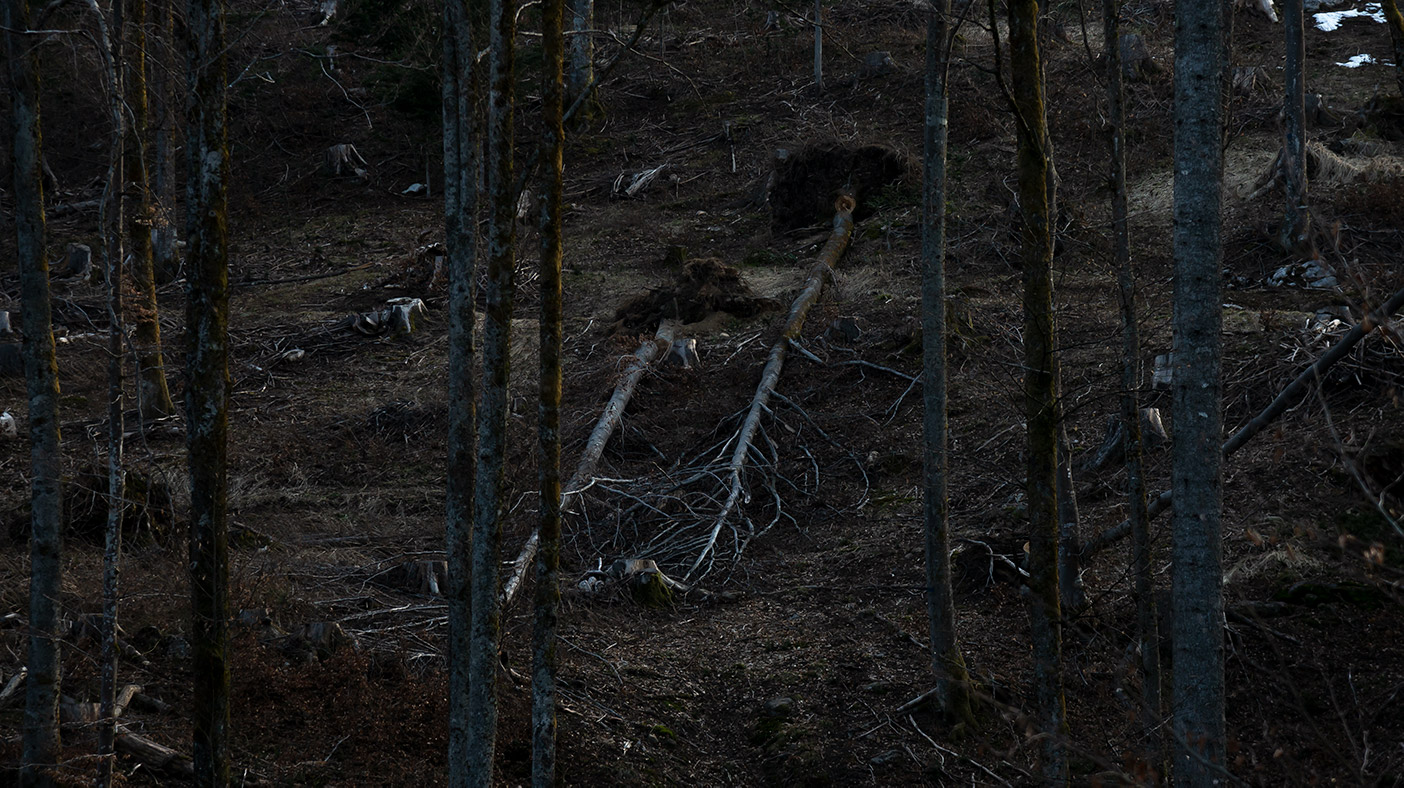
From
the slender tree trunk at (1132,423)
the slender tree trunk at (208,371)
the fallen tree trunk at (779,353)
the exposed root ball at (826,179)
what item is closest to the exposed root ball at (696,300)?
the fallen tree trunk at (779,353)

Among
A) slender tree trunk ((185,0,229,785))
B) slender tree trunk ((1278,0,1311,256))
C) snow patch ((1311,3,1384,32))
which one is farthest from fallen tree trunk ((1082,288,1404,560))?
snow patch ((1311,3,1384,32))

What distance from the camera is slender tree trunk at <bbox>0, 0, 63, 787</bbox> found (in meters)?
5.11

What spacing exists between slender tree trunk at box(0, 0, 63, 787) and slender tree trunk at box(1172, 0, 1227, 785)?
5252mm

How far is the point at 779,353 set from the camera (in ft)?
42.7

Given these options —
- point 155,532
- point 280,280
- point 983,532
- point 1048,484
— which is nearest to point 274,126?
point 280,280

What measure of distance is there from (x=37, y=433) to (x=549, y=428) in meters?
2.64

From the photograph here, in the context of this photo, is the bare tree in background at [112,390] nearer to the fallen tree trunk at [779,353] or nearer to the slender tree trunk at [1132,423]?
the fallen tree trunk at [779,353]

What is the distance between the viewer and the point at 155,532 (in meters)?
8.73

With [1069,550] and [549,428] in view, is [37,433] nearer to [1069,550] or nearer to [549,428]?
[549,428]

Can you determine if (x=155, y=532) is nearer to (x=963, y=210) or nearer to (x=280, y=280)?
(x=280, y=280)

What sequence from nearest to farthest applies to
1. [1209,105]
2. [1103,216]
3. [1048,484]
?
[1209,105], [1048,484], [1103,216]

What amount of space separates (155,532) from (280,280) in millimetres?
10343

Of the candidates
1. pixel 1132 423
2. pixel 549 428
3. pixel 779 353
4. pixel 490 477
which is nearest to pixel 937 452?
pixel 1132 423

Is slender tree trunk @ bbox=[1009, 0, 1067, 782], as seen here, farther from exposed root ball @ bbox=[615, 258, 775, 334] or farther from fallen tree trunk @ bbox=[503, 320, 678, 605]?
exposed root ball @ bbox=[615, 258, 775, 334]
